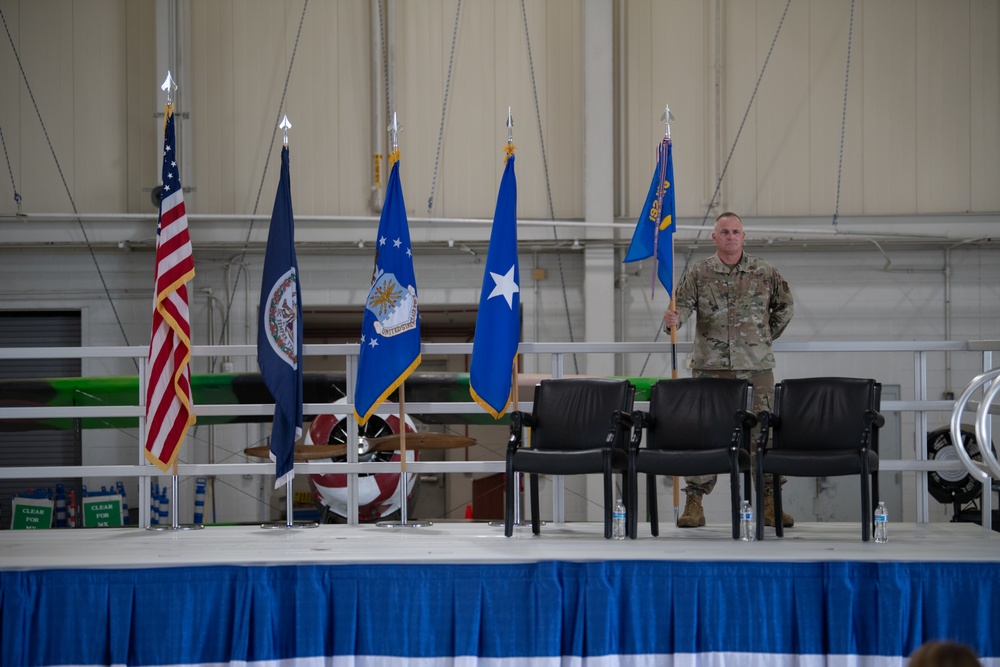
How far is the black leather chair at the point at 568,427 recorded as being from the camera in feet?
16.7

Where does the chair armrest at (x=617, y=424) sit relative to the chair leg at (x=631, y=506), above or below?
above

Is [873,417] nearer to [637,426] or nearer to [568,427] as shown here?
[637,426]

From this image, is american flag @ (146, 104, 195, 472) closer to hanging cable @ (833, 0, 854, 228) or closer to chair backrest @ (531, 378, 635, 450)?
chair backrest @ (531, 378, 635, 450)

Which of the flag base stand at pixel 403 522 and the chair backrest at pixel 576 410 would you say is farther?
the flag base stand at pixel 403 522

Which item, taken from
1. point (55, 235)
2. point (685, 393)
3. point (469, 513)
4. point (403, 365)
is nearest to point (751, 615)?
point (685, 393)

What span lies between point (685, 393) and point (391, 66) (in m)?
6.46

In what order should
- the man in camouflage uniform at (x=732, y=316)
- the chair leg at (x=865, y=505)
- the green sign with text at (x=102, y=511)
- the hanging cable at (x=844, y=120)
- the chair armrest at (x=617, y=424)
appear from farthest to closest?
the hanging cable at (x=844, y=120) < the green sign with text at (x=102, y=511) < the man in camouflage uniform at (x=732, y=316) < the chair armrest at (x=617, y=424) < the chair leg at (x=865, y=505)

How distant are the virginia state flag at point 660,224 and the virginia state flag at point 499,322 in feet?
2.31

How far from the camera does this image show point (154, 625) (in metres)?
4.25

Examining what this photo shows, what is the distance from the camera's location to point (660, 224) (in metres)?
5.86

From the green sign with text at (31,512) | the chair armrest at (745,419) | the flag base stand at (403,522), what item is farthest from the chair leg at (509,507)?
the green sign with text at (31,512)

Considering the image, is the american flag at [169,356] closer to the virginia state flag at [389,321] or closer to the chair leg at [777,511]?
the virginia state flag at [389,321]

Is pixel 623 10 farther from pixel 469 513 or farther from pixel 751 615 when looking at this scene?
pixel 751 615

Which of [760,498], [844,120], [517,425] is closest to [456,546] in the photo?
[517,425]
